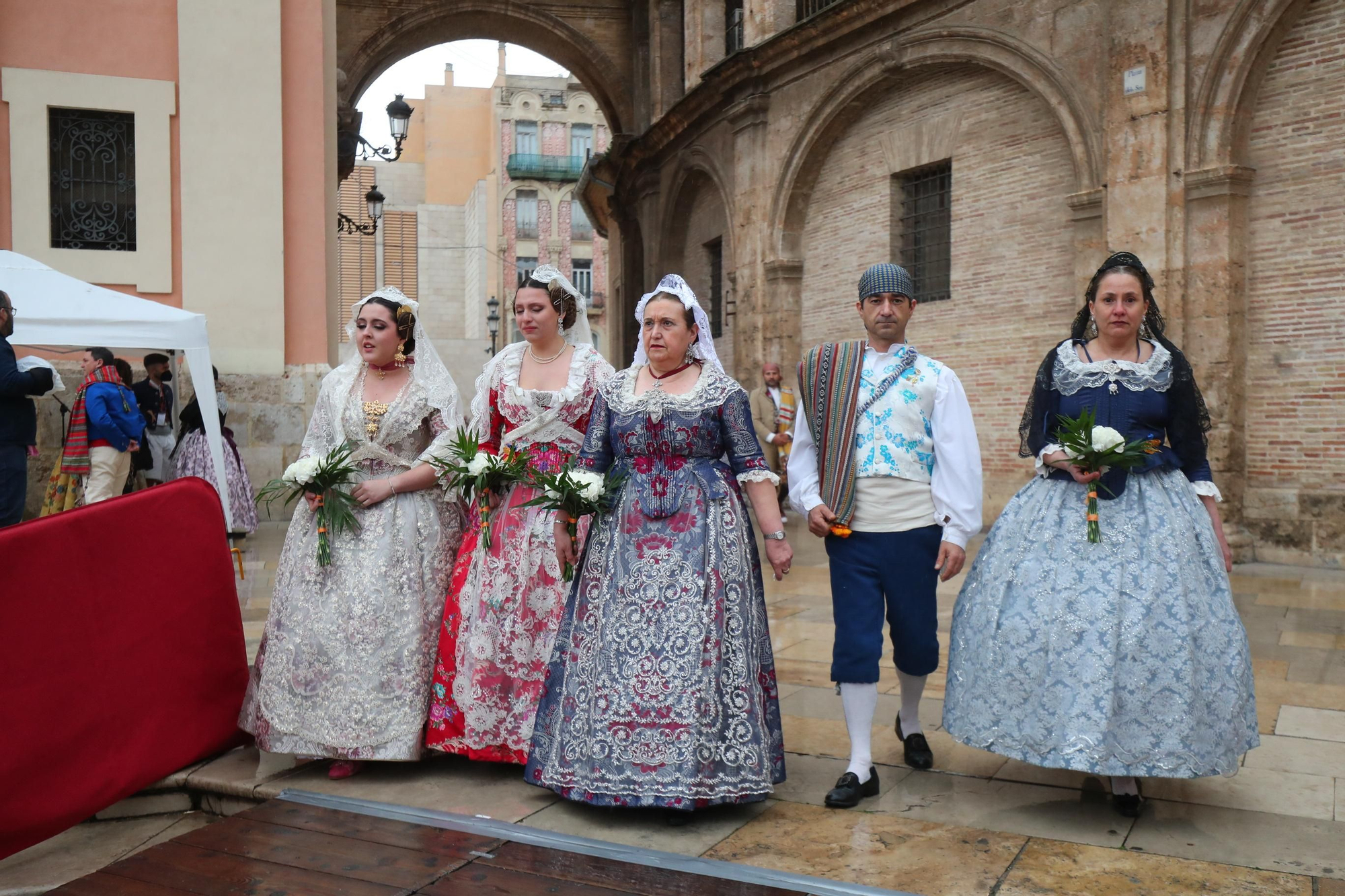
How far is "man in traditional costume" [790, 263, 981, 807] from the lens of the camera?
13.2 feet

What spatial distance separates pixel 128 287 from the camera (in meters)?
11.6

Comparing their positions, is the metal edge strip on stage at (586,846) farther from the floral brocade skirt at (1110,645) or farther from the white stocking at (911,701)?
the white stocking at (911,701)

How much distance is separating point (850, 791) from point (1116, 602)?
106 centimetres

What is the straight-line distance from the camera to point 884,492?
13.4 feet

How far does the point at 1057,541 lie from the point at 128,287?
10345mm

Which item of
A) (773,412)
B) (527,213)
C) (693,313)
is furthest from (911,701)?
(527,213)

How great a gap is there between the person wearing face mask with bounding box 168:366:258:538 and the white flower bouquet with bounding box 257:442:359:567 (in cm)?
560

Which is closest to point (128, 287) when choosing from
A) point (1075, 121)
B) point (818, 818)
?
point (1075, 121)

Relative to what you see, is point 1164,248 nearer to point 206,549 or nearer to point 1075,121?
point 1075,121

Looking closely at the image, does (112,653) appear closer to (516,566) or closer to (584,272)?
(516,566)

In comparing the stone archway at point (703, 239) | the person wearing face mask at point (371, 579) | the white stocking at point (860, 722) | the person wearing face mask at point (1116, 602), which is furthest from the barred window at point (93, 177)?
the person wearing face mask at point (1116, 602)

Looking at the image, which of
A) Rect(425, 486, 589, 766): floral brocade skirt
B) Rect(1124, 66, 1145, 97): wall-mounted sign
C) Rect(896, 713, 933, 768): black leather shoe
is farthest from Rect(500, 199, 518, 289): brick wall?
Rect(896, 713, 933, 768): black leather shoe

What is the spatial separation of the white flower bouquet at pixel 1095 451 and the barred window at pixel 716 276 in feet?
49.9

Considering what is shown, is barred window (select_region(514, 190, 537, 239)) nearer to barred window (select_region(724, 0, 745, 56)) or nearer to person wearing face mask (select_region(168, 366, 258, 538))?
barred window (select_region(724, 0, 745, 56))
